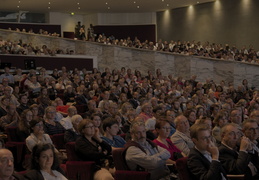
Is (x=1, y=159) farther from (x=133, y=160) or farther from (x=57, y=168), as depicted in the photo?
(x=133, y=160)

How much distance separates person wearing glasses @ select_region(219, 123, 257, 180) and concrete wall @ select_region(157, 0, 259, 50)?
19081 mm

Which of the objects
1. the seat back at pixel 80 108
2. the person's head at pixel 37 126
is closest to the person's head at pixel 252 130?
the person's head at pixel 37 126

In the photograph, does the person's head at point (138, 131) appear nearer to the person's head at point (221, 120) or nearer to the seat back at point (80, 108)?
the person's head at point (221, 120)

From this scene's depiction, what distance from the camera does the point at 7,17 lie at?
96.7ft

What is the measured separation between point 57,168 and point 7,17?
26.5 metres

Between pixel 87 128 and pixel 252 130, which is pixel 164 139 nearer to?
pixel 87 128

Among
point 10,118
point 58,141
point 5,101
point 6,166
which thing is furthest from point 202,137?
point 5,101

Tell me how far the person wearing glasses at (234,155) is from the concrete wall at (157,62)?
37.3 feet

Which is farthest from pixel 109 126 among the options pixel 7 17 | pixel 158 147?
pixel 7 17

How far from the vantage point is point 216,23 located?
2552 centimetres

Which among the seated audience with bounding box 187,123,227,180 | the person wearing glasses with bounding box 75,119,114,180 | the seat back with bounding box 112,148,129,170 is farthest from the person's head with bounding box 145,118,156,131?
the seated audience with bounding box 187,123,227,180

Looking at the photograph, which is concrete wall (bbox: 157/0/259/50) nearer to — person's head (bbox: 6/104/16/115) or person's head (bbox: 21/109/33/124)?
person's head (bbox: 6/104/16/115)

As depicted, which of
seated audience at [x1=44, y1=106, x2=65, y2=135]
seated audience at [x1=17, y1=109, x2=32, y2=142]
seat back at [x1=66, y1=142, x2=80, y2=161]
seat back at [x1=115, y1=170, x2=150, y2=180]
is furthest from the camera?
seated audience at [x1=44, y1=106, x2=65, y2=135]

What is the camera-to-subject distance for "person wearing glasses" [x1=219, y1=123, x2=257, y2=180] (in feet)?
15.4
